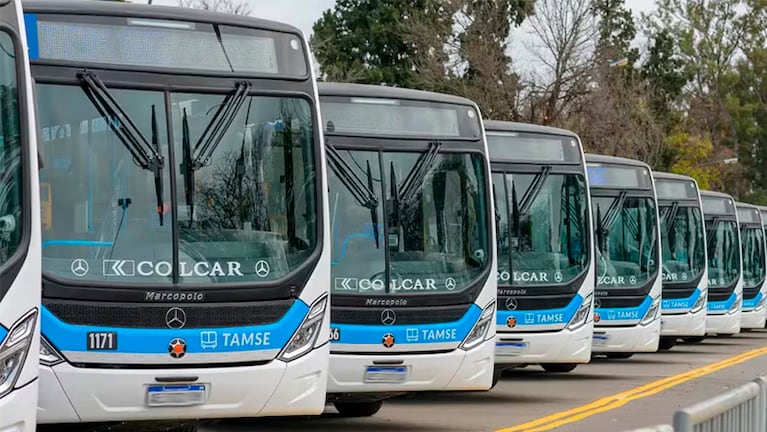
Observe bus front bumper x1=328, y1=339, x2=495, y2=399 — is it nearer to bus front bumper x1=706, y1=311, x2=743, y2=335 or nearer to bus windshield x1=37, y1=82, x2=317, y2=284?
bus windshield x1=37, y1=82, x2=317, y2=284

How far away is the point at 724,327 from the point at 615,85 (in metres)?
24.3

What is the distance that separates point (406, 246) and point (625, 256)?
9.49m

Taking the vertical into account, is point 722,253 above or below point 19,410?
below

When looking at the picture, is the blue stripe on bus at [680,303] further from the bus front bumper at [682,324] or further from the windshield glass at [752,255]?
the windshield glass at [752,255]

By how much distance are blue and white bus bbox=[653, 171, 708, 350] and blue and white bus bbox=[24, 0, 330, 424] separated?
A: 16.0m

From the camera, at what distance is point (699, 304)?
27.0m

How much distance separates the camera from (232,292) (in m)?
10.4

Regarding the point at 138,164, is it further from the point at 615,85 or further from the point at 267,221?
the point at 615,85

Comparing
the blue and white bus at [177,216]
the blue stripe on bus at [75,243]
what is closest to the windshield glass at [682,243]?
the blue and white bus at [177,216]

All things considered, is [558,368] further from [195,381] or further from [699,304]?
[195,381]

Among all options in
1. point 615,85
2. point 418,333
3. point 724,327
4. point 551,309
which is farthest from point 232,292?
point 615,85

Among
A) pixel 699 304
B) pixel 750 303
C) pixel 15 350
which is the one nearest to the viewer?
pixel 15 350

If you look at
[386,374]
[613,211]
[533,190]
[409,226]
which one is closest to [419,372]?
[386,374]

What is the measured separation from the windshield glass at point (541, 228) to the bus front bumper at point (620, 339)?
3.54 m
